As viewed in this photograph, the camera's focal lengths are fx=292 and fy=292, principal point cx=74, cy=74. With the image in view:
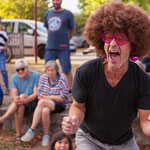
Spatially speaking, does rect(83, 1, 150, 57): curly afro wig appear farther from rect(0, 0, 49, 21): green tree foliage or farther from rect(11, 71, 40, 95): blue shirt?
rect(0, 0, 49, 21): green tree foliage

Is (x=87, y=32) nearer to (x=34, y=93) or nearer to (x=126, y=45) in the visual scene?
(x=126, y=45)

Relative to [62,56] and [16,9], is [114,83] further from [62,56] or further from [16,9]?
[16,9]

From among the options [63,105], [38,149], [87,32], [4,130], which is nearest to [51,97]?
[63,105]

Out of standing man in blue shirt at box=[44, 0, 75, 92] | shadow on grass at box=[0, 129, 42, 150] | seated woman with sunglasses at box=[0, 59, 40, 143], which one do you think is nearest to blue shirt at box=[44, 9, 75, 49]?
standing man in blue shirt at box=[44, 0, 75, 92]

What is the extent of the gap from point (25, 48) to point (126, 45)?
→ 11.0 m

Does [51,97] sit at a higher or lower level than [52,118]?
higher

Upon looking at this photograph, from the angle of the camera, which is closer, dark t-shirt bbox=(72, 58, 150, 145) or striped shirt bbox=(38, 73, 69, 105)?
dark t-shirt bbox=(72, 58, 150, 145)

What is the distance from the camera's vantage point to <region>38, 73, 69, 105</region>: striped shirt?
16.2 ft

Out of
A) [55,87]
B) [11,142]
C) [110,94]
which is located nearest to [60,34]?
[55,87]

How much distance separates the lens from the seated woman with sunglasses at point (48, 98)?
189 inches

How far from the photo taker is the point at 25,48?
13.0 meters

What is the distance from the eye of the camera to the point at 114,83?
2275 mm

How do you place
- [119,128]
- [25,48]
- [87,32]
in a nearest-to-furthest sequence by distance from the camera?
[119,128] → [87,32] → [25,48]

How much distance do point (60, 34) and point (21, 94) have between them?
1.61 meters
